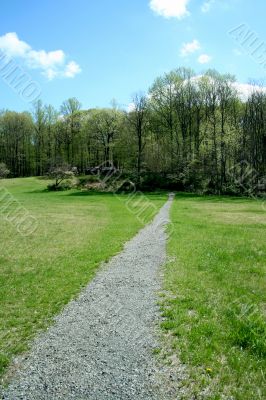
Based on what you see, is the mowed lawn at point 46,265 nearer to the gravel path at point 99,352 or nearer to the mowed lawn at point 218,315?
the gravel path at point 99,352

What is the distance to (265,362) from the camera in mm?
6078

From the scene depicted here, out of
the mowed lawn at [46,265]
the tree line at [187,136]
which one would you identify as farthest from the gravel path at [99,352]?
the tree line at [187,136]

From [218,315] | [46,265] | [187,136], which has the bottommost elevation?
[46,265]

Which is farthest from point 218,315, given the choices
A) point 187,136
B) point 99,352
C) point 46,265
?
point 187,136

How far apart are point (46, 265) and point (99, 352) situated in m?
7.25

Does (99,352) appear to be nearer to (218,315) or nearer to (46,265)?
(218,315)

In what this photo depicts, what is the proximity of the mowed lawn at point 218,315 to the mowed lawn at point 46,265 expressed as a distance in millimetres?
2970

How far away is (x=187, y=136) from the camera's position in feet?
215

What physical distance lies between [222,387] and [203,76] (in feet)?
209

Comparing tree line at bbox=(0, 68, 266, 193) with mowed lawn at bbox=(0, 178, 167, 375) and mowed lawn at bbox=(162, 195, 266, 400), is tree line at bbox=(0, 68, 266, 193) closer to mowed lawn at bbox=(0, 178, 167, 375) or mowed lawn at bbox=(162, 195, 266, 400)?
mowed lawn at bbox=(0, 178, 167, 375)

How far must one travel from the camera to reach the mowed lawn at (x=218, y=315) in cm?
563

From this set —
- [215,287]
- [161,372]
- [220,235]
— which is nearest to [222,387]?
[161,372]

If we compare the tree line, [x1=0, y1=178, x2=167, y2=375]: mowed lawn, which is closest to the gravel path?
[x1=0, y1=178, x2=167, y2=375]: mowed lawn

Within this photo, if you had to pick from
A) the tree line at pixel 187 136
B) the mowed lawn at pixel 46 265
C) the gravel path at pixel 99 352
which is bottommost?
the mowed lawn at pixel 46 265
